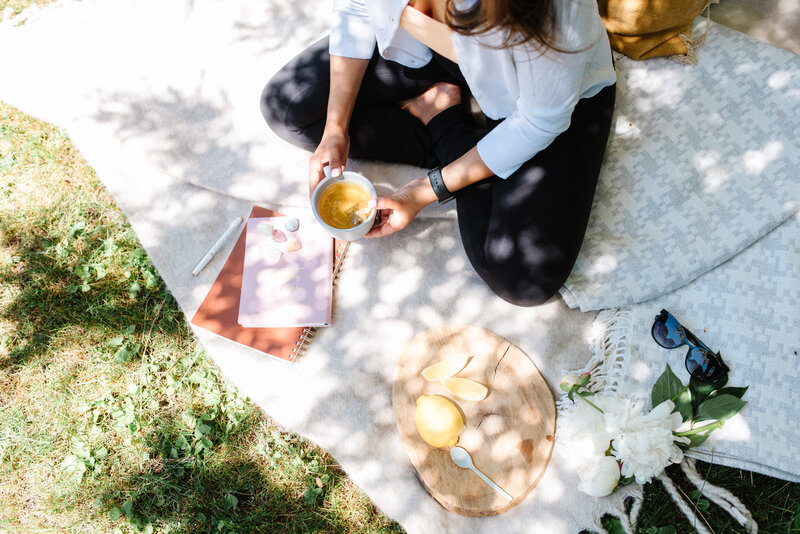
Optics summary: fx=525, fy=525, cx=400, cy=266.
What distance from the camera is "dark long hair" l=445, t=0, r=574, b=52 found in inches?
37.2

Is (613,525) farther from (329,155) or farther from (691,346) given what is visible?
(329,155)

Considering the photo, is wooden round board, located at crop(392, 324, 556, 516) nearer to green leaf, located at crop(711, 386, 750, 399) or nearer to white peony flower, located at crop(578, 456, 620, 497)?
white peony flower, located at crop(578, 456, 620, 497)

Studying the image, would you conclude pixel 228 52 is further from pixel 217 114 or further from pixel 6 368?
pixel 6 368

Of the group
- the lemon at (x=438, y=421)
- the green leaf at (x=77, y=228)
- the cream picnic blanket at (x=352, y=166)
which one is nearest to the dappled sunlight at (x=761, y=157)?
the cream picnic blanket at (x=352, y=166)

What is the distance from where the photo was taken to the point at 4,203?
2.04 meters

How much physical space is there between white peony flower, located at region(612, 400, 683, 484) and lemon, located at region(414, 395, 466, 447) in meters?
0.43

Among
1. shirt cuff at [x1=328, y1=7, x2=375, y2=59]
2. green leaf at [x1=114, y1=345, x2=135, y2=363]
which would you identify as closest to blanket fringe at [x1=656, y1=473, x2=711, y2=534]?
shirt cuff at [x1=328, y1=7, x2=375, y2=59]

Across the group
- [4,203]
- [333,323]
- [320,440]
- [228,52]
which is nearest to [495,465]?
[320,440]

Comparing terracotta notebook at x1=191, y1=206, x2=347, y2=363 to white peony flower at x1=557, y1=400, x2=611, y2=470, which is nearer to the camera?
white peony flower at x1=557, y1=400, x2=611, y2=470

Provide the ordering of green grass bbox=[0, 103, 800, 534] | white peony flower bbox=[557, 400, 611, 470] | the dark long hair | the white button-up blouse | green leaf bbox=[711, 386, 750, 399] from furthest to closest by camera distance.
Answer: green grass bbox=[0, 103, 800, 534]
green leaf bbox=[711, 386, 750, 399]
white peony flower bbox=[557, 400, 611, 470]
the white button-up blouse
the dark long hair

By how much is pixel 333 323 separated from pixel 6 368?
1173 millimetres

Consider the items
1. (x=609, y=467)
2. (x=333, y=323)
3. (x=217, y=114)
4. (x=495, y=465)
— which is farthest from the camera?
(x=217, y=114)

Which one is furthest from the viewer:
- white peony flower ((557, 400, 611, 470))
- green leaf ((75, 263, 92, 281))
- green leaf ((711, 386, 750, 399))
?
green leaf ((75, 263, 92, 281))

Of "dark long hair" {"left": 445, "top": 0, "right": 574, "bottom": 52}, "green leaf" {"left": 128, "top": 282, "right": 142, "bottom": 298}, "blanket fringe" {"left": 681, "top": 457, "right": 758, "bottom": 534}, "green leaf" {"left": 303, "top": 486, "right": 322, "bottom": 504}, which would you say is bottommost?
"green leaf" {"left": 303, "top": 486, "right": 322, "bottom": 504}
